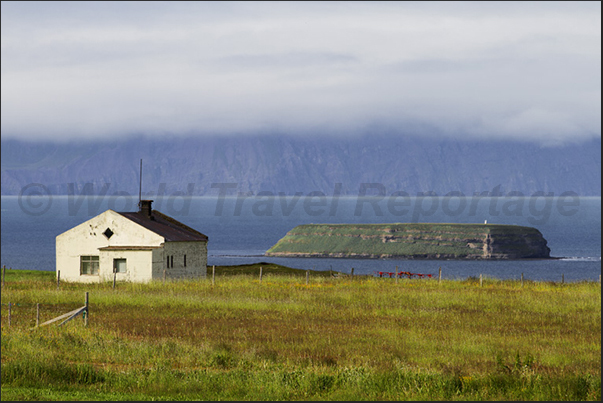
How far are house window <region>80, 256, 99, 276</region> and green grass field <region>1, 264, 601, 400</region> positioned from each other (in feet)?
27.4

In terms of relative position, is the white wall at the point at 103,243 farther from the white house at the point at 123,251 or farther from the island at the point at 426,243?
the island at the point at 426,243

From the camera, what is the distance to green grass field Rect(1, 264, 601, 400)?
76.5 feet

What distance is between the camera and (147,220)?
68.6 metres

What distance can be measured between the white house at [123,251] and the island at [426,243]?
94.3 meters

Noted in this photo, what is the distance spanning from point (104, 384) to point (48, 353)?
4.92 meters

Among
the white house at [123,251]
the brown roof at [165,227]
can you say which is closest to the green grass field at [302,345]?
the white house at [123,251]

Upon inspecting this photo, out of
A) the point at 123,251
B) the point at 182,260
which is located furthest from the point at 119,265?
the point at 182,260

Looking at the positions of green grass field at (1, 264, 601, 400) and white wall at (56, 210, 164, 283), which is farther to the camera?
white wall at (56, 210, 164, 283)

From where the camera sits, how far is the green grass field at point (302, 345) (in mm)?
23312

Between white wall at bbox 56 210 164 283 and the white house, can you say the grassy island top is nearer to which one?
the white house

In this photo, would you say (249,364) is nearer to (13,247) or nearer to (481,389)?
(481,389)

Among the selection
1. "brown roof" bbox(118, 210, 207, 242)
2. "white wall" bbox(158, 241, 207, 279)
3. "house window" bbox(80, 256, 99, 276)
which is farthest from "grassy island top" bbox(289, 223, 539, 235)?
"house window" bbox(80, 256, 99, 276)

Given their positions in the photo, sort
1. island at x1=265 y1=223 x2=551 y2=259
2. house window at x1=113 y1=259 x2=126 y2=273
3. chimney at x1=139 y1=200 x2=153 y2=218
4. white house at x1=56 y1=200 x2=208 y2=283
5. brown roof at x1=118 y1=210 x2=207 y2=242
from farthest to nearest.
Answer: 1. island at x1=265 y1=223 x2=551 y2=259
2. chimney at x1=139 y1=200 x2=153 y2=218
3. brown roof at x1=118 y1=210 x2=207 y2=242
4. house window at x1=113 y1=259 x2=126 y2=273
5. white house at x1=56 y1=200 x2=208 y2=283

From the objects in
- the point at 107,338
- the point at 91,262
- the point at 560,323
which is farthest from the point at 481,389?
the point at 91,262
